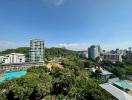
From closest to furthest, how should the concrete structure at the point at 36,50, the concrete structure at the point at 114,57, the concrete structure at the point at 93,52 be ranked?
the concrete structure at the point at 36,50 < the concrete structure at the point at 114,57 < the concrete structure at the point at 93,52

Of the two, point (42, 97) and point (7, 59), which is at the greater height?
point (7, 59)

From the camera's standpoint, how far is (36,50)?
169 feet

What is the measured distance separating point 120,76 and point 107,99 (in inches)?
A: 824

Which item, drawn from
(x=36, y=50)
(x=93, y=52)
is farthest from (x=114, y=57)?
(x=36, y=50)

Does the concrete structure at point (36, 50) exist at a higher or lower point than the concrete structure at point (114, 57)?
higher

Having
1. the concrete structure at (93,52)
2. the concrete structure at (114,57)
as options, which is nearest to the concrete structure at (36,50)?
the concrete structure at (114,57)

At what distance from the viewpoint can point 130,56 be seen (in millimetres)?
70375

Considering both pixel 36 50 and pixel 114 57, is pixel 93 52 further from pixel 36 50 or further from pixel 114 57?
pixel 36 50

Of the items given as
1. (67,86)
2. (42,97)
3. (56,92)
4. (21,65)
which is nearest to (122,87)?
(67,86)

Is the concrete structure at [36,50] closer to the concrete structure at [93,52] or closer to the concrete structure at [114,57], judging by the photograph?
the concrete structure at [114,57]

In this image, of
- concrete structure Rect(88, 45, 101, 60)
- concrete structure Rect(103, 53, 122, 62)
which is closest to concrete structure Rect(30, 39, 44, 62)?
concrete structure Rect(103, 53, 122, 62)

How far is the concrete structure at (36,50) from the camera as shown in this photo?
5144 centimetres

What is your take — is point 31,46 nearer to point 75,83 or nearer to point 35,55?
point 35,55

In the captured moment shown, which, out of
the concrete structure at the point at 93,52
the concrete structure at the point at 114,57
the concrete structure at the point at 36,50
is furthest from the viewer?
the concrete structure at the point at 93,52
